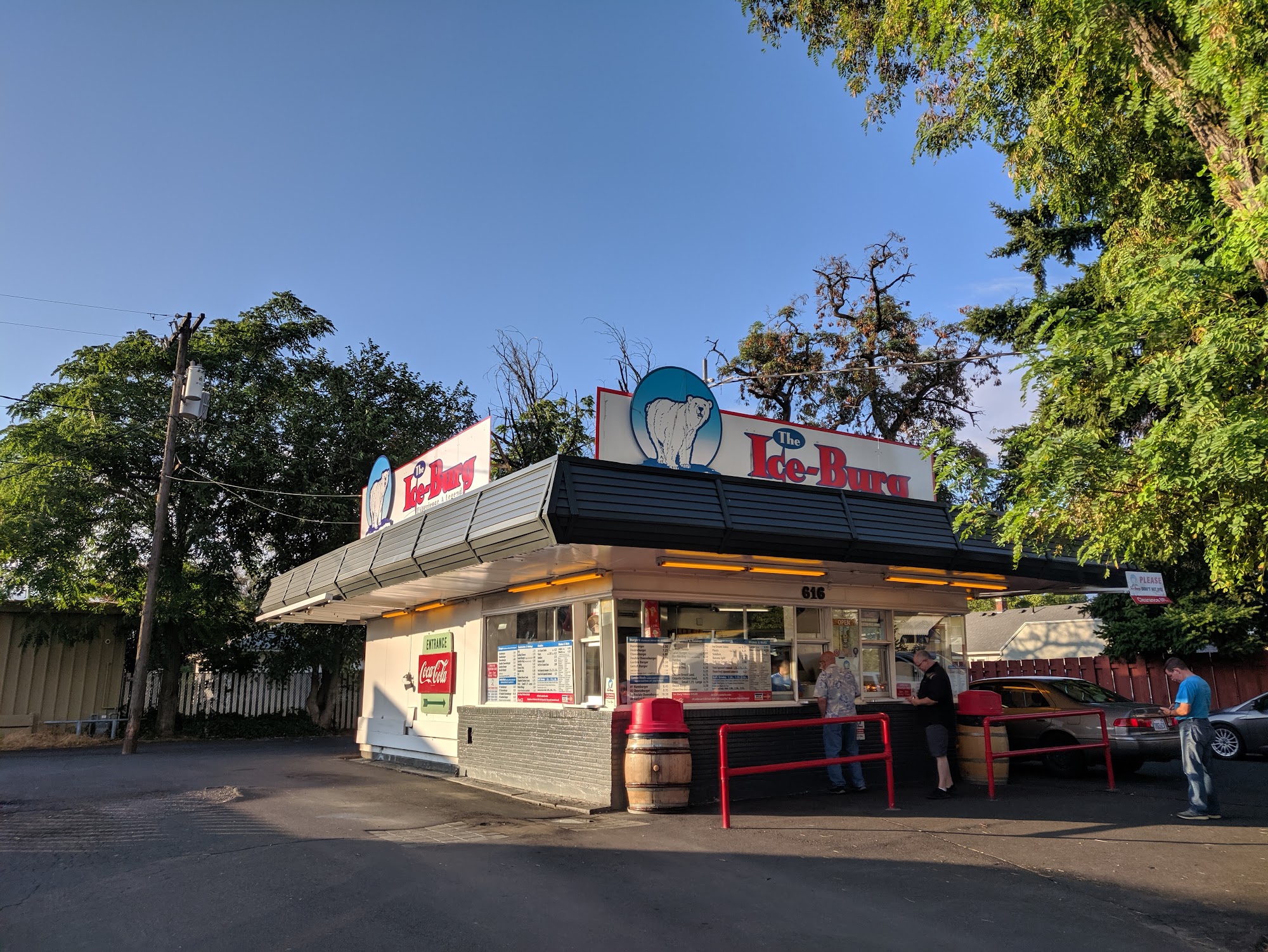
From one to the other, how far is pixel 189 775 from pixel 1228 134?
15817mm

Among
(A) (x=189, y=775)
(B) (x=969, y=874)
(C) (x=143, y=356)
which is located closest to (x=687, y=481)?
(B) (x=969, y=874)

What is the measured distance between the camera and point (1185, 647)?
21641 millimetres

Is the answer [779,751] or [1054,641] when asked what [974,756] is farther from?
[1054,641]

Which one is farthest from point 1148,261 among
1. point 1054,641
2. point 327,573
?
point 1054,641

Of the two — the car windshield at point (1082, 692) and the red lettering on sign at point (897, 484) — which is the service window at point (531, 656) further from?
the car windshield at point (1082, 692)

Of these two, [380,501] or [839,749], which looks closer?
[839,749]

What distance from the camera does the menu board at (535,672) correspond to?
11719 mm

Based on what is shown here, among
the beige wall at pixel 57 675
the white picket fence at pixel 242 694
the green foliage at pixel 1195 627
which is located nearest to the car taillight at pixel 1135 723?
the green foliage at pixel 1195 627

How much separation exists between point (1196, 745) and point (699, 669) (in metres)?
5.45

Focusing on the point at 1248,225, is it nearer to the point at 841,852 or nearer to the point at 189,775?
the point at 841,852

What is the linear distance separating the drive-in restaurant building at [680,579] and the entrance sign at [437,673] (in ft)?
0.49

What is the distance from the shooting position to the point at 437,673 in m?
15.3

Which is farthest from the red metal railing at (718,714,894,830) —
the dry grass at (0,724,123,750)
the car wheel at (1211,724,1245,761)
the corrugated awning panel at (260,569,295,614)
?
the dry grass at (0,724,123,750)

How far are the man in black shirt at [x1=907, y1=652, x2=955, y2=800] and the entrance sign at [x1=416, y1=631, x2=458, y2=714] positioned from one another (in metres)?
7.57
